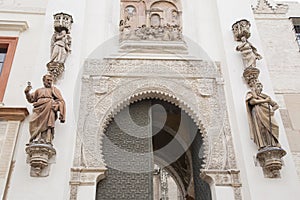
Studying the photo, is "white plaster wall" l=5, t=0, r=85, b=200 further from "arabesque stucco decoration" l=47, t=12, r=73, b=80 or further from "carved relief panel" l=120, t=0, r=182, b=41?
"carved relief panel" l=120, t=0, r=182, b=41

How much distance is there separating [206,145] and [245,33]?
2211 millimetres

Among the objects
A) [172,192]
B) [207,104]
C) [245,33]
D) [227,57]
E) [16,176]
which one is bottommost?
[16,176]

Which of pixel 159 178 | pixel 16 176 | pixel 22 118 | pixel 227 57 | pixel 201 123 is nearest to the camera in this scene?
pixel 16 176

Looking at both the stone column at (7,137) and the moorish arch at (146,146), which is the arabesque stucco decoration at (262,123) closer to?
the moorish arch at (146,146)

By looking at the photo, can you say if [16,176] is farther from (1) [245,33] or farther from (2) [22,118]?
(1) [245,33]

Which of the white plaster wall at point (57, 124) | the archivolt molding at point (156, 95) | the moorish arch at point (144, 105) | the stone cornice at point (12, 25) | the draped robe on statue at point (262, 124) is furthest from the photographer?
the stone cornice at point (12, 25)

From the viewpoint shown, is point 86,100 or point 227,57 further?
point 227,57

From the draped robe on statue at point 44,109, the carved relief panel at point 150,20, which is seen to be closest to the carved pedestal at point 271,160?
the carved relief panel at point 150,20

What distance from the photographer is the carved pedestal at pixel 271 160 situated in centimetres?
473

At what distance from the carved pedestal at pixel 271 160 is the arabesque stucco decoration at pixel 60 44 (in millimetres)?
3388

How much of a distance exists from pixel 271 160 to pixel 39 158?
3.19 meters

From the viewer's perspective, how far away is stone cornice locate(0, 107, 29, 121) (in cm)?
520

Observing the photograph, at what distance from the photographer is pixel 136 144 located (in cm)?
568

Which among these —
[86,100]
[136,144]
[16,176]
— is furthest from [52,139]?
[136,144]
